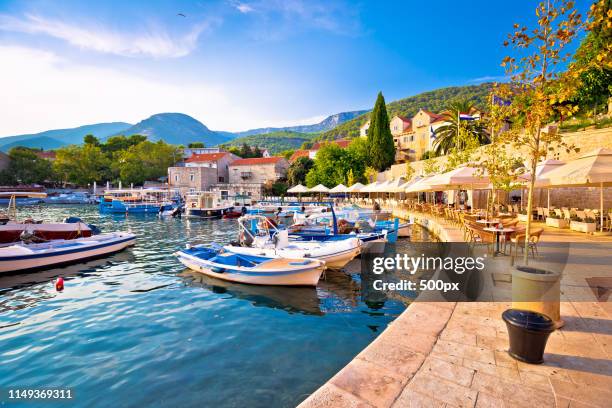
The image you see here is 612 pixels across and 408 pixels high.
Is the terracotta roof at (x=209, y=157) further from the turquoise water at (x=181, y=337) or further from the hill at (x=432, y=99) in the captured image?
the hill at (x=432, y=99)

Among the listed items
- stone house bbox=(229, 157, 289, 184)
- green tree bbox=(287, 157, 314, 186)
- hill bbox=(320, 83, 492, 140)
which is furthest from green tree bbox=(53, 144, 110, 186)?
hill bbox=(320, 83, 492, 140)

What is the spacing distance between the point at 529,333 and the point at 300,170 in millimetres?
56042

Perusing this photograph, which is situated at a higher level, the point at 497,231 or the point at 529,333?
the point at 497,231

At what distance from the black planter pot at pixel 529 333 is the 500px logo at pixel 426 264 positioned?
4.18m

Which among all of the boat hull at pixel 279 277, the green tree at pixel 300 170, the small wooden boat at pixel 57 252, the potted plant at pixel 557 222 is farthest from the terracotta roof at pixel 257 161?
the boat hull at pixel 279 277

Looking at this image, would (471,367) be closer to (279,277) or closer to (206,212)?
(279,277)

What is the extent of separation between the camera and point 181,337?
6945mm

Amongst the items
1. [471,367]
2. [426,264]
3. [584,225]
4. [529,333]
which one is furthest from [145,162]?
[529,333]

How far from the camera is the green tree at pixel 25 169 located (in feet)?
232

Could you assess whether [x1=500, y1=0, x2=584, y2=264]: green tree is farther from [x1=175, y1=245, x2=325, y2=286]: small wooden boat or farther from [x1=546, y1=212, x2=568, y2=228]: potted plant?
[x1=546, y1=212, x2=568, y2=228]: potted plant

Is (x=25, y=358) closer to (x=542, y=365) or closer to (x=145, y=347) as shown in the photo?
(x=145, y=347)

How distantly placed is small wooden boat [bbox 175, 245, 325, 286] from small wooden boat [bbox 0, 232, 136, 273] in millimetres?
6614

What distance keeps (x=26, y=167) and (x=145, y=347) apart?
3622 inches

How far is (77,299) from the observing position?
9.71 meters
